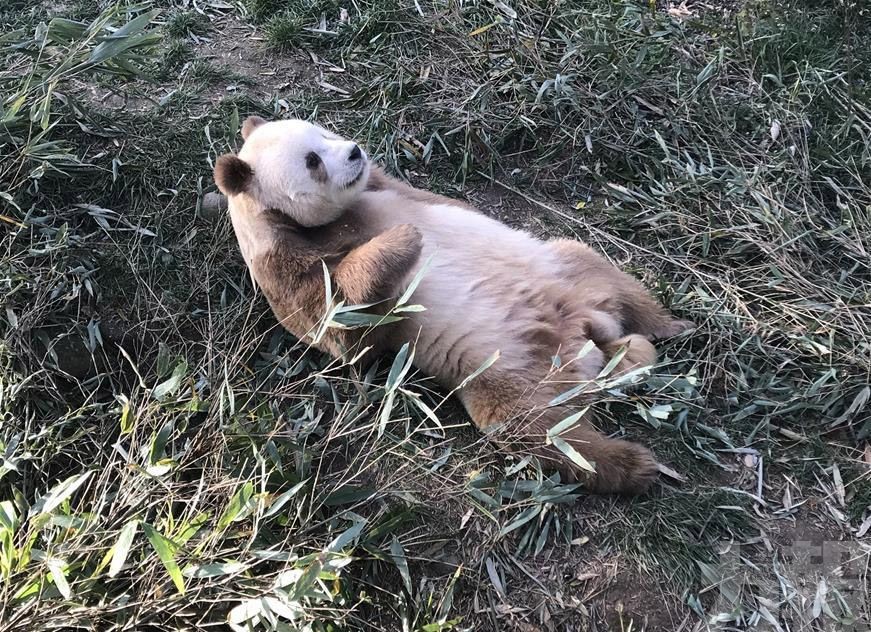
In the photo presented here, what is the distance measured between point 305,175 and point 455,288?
1.07 m

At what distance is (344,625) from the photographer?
2.87 m

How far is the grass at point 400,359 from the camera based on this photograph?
2.96m

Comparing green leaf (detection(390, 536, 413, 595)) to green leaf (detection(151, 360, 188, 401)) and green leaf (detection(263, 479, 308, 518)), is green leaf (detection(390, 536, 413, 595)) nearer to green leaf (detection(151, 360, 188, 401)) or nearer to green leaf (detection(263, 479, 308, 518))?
green leaf (detection(263, 479, 308, 518))

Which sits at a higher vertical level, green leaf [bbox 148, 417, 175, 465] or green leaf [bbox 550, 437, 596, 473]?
green leaf [bbox 550, 437, 596, 473]

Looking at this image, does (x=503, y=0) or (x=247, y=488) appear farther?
(x=503, y=0)

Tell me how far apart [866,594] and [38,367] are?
454 centimetres

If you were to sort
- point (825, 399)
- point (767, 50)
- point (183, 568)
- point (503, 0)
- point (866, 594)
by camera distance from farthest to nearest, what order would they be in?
point (503, 0)
point (767, 50)
point (825, 399)
point (866, 594)
point (183, 568)

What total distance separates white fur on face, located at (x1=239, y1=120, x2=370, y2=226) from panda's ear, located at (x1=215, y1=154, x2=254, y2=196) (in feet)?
0.16

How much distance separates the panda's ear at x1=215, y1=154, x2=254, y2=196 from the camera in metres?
3.53

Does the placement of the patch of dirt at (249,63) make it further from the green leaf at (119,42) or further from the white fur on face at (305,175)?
the white fur on face at (305,175)

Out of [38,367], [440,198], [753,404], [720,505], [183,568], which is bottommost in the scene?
[38,367]

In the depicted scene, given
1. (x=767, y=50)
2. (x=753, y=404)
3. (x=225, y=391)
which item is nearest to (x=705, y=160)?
(x=767, y=50)

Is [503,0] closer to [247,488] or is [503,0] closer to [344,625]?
[247,488]

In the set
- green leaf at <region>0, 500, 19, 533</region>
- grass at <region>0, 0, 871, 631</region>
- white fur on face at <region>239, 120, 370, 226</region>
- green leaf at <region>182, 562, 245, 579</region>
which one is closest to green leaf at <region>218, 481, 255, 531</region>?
grass at <region>0, 0, 871, 631</region>
